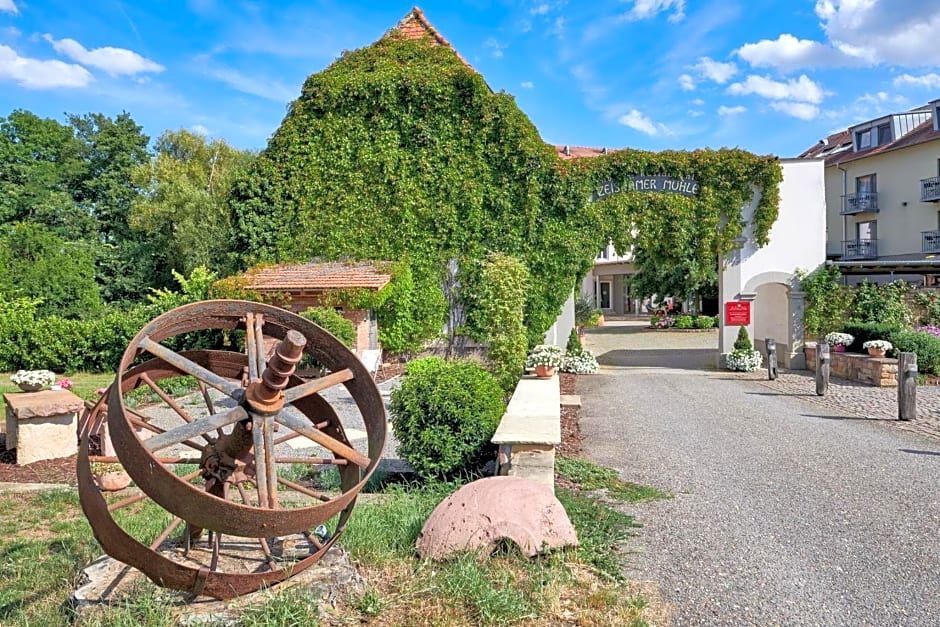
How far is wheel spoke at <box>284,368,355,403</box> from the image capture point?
327 cm

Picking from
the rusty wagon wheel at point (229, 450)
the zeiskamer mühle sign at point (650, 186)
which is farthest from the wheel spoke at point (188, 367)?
the zeiskamer mühle sign at point (650, 186)

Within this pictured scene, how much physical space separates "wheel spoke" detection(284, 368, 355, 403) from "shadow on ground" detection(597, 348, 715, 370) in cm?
1553

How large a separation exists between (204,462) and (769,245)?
55.7ft

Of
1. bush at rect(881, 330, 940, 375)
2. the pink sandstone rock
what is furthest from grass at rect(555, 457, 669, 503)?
bush at rect(881, 330, 940, 375)

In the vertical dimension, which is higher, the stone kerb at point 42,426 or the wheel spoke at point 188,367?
the wheel spoke at point 188,367

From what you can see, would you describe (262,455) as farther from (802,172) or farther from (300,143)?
(802,172)

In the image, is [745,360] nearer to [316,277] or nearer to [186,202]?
[316,277]

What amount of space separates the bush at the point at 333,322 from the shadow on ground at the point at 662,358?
25.4 ft

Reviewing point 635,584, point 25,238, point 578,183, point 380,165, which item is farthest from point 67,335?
point 635,584

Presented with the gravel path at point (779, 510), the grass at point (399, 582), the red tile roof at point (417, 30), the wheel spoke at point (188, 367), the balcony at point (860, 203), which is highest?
the red tile roof at point (417, 30)

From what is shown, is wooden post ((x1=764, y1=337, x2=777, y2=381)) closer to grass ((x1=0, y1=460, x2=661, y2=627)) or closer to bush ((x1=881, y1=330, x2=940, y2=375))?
bush ((x1=881, y1=330, x2=940, y2=375))

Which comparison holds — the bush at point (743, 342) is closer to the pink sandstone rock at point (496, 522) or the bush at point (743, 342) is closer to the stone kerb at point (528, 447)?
the stone kerb at point (528, 447)

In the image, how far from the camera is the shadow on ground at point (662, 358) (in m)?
18.3

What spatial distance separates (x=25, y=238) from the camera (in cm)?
2361
